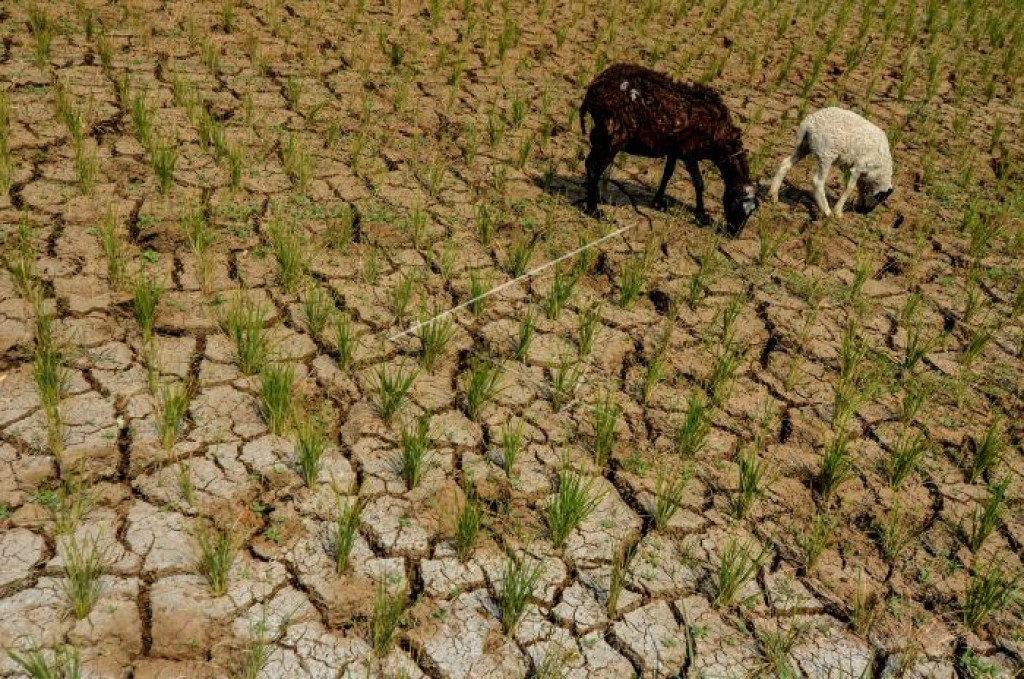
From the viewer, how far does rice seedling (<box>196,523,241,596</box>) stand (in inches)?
104

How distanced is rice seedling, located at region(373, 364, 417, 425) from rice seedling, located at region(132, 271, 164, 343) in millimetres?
1002

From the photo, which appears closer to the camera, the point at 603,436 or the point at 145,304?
the point at 603,436

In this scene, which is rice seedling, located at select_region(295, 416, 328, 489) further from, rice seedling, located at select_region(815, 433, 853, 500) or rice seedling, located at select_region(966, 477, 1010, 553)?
rice seedling, located at select_region(966, 477, 1010, 553)

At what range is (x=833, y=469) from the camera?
3348 mm

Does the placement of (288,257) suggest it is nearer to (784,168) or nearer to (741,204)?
(741,204)

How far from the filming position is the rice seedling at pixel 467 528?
2844 millimetres

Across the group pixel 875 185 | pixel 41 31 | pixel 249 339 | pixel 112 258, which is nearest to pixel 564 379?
pixel 249 339

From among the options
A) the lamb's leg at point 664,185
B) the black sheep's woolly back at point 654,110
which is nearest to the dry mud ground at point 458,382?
the lamb's leg at point 664,185

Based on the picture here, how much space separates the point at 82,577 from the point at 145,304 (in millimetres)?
1392

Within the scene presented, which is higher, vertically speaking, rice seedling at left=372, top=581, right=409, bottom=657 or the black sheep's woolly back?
the black sheep's woolly back

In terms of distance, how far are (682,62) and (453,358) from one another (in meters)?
4.29

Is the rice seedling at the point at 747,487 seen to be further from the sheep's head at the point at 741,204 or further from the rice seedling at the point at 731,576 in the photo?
the sheep's head at the point at 741,204

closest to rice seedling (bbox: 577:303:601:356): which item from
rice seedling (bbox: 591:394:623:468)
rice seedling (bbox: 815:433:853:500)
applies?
rice seedling (bbox: 591:394:623:468)

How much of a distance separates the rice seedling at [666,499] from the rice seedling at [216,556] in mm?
1459
